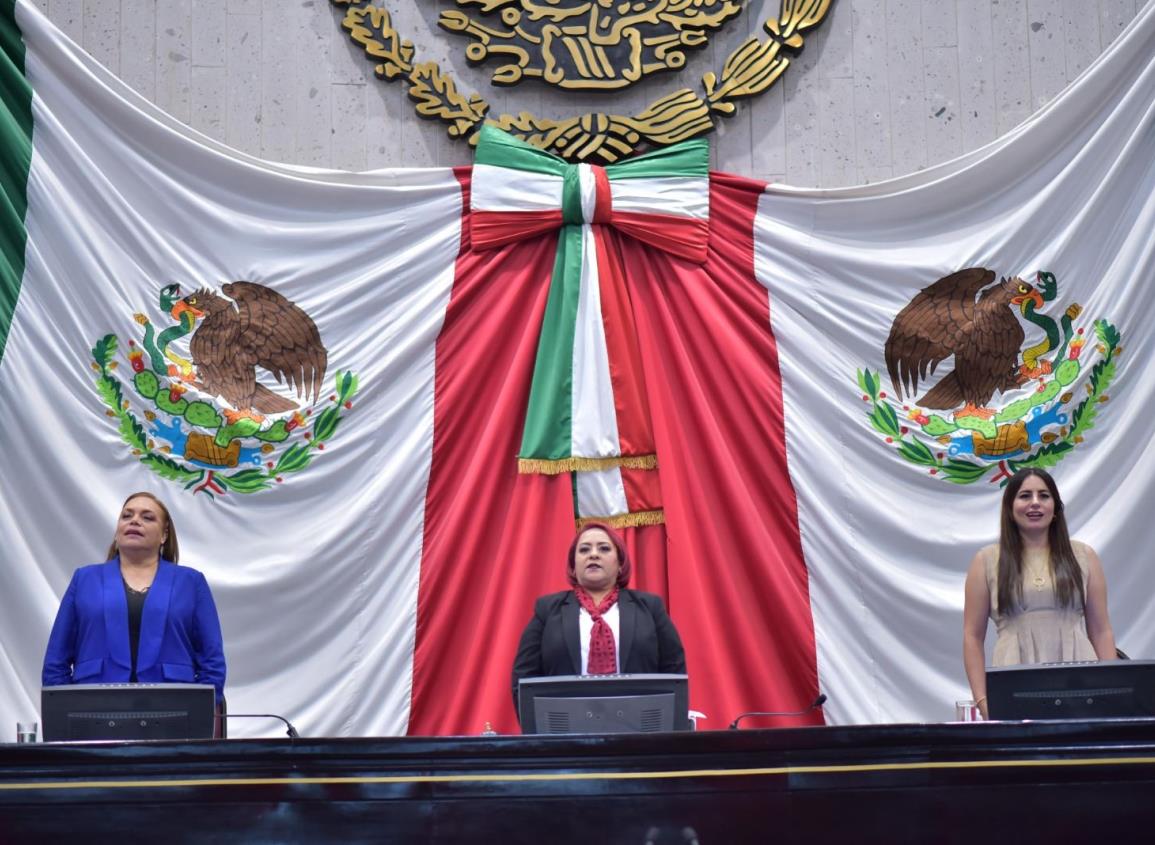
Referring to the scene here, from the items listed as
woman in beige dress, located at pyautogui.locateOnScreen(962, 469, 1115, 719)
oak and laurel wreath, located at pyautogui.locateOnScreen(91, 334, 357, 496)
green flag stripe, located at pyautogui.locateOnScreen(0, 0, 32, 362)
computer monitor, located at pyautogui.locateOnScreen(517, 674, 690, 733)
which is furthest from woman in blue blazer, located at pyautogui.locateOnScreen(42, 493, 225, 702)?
woman in beige dress, located at pyautogui.locateOnScreen(962, 469, 1115, 719)

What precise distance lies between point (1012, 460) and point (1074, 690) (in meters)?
1.92

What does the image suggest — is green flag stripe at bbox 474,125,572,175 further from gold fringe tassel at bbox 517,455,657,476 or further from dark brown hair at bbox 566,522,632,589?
dark brown hair at bbox 566,522,632,589

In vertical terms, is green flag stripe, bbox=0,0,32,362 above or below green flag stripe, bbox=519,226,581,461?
above

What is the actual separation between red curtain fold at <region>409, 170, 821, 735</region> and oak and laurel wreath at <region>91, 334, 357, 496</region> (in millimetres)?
343

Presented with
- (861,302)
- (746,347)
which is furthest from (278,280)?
(861,302)

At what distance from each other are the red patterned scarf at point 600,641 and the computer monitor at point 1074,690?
1.14 m

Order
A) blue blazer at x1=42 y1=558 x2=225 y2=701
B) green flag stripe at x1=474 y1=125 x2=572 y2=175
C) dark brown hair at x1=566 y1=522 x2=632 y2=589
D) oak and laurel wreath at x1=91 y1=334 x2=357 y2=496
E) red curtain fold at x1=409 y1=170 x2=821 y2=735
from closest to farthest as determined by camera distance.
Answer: blue blazer at x1=42 y1=558 x2=225 y2=701, dark brown hair at x1=566 y1=522 x2=632 y2=589, red curtain fold at x1=409 y1=170 x2=821 y2=735, oak and laurel wreath at x1=91 y1=334 x2=357 y2=496, green flag stripe at x1=474 y1=125 x2=572 y2=175

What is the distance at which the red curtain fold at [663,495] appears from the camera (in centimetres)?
437

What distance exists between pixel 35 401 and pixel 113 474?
1.08 feet

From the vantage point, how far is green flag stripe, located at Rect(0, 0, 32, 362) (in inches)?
174

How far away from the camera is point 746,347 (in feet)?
15.0

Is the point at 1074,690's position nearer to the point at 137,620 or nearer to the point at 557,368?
the point at 557,368

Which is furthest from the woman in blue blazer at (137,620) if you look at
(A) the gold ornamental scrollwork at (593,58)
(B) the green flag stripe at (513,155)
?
(A) the gold ornamental scrollwork at (593,58)

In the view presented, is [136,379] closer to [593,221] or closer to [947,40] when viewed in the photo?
[593,221]
